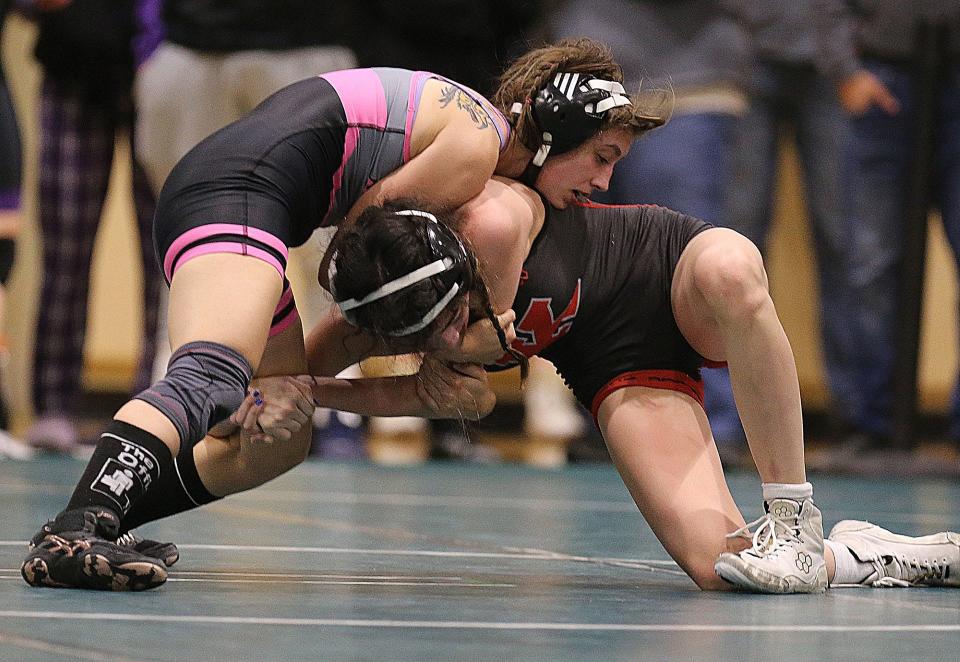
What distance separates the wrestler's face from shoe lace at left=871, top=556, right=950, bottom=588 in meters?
0.82

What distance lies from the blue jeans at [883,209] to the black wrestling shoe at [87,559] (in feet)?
13.7

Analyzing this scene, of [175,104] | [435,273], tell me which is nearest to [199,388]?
[435,273]

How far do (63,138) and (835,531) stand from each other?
153 inches

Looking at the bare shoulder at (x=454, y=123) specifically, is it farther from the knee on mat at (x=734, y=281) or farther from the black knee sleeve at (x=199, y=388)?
the black knee sleeve at (x=199, y=388)

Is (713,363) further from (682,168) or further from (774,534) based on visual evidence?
(682,168)

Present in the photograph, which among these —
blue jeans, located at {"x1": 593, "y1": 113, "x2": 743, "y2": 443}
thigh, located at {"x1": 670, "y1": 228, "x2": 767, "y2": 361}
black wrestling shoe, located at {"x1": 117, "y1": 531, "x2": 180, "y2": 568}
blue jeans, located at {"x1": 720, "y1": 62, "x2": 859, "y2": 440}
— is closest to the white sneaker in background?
blue jeans, located at {"x1": 593, "y1": 113, "x2": 743, "y2": 443}

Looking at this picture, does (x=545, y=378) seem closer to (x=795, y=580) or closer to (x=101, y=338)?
(x=101, y=338)

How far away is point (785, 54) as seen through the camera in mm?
6039

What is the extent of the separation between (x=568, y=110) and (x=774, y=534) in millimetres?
825

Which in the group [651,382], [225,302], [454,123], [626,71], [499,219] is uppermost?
[626,71]

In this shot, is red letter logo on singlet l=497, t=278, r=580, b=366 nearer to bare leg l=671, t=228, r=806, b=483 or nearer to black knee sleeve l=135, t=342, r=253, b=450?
bare leg l=671, t=228, r=806, b=483

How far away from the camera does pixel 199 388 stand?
2.42 meters

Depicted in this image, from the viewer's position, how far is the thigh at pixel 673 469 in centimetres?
287

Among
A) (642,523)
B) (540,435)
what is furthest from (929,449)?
(642,523)
